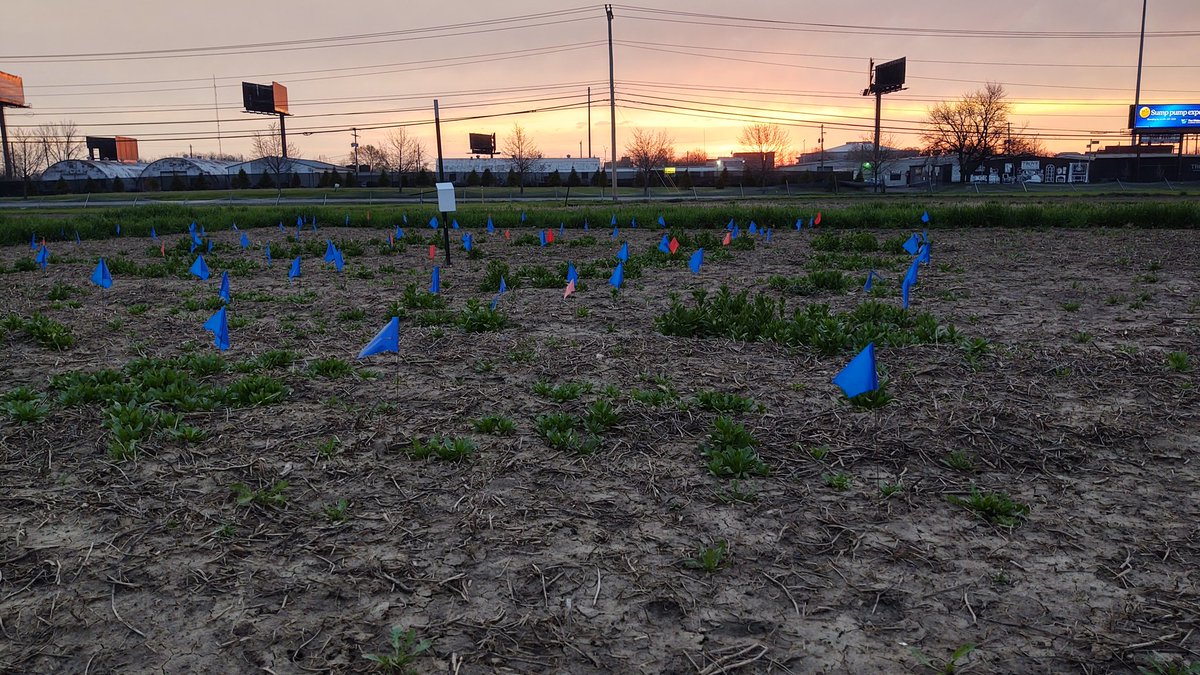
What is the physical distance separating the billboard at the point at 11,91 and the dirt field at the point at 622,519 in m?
96.9

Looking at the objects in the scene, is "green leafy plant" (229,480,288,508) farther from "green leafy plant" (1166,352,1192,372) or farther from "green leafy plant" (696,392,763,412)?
"green leafy plant" (1166,352,1192,372)

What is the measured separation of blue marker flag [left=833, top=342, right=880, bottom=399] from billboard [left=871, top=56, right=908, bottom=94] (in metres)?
80.6

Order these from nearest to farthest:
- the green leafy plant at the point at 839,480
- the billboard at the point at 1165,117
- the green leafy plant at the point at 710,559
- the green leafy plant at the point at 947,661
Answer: the green leafy plant at the point at 947,661 → the green leafy plant at the point at 710,559 → the green leafy plant at the point at 839,480 → the billboard at the point at 1165,117

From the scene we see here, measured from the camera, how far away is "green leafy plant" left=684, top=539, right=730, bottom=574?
2969 mm

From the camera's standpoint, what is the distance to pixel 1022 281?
10.1 meters

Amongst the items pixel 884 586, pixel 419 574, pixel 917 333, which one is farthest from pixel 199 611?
pixel 917 333

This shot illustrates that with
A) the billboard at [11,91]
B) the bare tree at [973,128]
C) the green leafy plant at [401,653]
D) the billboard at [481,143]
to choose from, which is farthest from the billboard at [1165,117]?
the billboard at [11,91]

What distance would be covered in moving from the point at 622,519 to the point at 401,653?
4.07ft

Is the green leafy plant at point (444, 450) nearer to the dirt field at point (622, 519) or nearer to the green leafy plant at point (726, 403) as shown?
the dirt field at point (622, 519)

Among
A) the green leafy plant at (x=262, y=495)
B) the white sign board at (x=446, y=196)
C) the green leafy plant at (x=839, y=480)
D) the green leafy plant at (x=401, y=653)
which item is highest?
the white sign board at (x=446, y=196)

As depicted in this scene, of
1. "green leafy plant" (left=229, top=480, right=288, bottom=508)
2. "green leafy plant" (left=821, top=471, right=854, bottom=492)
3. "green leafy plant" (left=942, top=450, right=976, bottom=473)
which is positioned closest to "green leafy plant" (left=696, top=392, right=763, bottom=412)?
"green leafy plant" (left=821, top=471, right=854, bottom=492)

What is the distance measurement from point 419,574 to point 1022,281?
9.75 metres

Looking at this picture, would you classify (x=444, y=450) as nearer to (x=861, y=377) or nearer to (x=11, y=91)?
(x=861, y=377)

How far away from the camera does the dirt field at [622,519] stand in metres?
2.56
